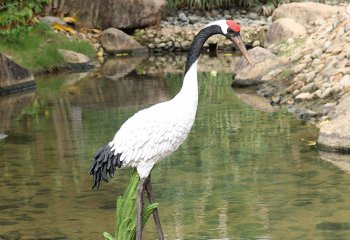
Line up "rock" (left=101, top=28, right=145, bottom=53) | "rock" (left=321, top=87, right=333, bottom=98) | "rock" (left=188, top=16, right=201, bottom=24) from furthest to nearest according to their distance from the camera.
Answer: "rock" (left=188, top=16, right=201, bottom=24) < "rock" (left=101, top=28, right=145, bottom=53) < "rock" (left=321, top=87, right=333, bottom=98)

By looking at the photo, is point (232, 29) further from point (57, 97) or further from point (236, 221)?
point (57, 97)

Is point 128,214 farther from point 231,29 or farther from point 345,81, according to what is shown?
point 345,81

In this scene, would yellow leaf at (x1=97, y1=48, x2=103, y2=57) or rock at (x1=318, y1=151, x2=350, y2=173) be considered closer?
rock at (x1=318, y1=151, x2=350, y2=173)

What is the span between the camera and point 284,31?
21.3 m

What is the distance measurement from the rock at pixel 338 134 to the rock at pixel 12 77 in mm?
8229

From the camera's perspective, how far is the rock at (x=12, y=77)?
18.2 metres

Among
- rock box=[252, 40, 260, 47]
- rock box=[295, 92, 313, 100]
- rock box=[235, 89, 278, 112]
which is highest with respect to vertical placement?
rock box=[252, 40, 260, 47]

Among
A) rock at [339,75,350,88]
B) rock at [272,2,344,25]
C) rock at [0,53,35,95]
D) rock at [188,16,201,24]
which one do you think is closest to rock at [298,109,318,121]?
rock at [339,75,350,88]

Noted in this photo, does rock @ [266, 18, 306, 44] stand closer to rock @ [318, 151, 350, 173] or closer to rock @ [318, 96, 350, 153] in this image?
rock @ [318, 96, 350, 153]

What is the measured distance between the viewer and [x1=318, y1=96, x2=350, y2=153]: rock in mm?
11125

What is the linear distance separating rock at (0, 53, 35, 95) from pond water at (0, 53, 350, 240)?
1.32 meters

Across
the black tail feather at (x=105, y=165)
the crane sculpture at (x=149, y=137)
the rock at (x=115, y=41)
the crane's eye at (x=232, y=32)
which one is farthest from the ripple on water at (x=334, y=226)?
the rock at (x=115, y=41)

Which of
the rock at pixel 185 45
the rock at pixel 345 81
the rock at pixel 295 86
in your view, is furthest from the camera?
the rock at pixel 185 45

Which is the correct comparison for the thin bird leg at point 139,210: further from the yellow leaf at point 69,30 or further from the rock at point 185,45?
the rock at point 185,45
